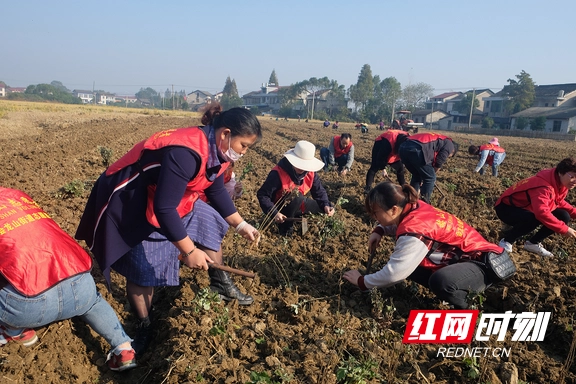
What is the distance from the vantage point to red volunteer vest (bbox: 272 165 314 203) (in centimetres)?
482

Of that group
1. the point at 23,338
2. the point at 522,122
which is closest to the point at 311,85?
the point at 522,122

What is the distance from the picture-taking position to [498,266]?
325 cm

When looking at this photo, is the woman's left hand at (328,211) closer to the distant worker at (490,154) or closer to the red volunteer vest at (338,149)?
the red volunteer vest at (338,149)

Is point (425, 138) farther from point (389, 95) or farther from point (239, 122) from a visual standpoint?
point (389, 95)

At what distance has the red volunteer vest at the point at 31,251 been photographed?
2.08 m

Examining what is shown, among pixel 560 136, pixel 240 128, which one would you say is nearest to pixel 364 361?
pixel 240 128

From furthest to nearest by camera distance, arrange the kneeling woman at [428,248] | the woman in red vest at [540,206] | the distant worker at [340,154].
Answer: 1. the distant worker at [340,154]
2. the woman in red vest at [540,206]
3. the kneeling woman at [428,248]

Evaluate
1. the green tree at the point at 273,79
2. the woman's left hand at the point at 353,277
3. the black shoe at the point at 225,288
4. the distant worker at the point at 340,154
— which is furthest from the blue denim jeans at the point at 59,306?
the green tree at the point at 273,79

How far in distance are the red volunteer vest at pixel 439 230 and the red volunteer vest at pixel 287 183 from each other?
1.91 meters

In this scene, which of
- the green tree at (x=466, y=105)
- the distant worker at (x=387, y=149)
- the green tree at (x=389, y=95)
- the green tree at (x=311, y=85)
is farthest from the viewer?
the green tree at (x=311, y=85)

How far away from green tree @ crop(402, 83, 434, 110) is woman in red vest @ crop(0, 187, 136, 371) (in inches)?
2918

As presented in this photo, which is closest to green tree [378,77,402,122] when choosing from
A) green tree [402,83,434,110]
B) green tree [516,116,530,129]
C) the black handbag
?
green tree [402,83,434,110]

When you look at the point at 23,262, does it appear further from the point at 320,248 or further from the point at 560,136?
the point at 560,136

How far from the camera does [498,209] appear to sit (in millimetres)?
5062
